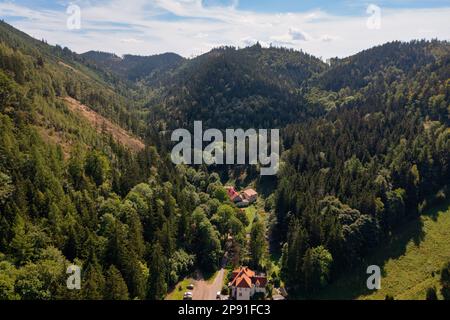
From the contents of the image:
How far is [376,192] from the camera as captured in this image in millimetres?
95062

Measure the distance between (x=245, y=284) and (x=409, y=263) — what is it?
37.9m

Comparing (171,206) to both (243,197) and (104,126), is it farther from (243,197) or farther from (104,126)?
(104,126)

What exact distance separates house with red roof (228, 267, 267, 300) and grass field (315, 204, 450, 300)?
40.3ft

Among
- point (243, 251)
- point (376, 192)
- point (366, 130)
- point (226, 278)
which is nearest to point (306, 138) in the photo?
point (366, 130)

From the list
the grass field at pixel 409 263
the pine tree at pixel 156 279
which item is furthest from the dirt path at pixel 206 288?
the grass field at pixel 409 263

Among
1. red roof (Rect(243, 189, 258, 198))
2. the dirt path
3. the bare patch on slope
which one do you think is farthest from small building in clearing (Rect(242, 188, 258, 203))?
the dirt path

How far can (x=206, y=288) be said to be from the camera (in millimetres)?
77750

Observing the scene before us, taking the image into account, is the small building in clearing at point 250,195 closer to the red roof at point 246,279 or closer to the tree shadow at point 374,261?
the red roof at point 246,279

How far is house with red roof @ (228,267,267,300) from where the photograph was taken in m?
74.1

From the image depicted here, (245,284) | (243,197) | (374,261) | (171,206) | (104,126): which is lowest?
(245,284)

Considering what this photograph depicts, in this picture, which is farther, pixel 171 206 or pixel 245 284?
pixel 171 206

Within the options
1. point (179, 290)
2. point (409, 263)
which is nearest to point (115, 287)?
point (179, 290)

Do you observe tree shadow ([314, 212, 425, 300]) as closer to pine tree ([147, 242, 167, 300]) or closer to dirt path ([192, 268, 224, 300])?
dirt path ([192, 268, 224, 300])
